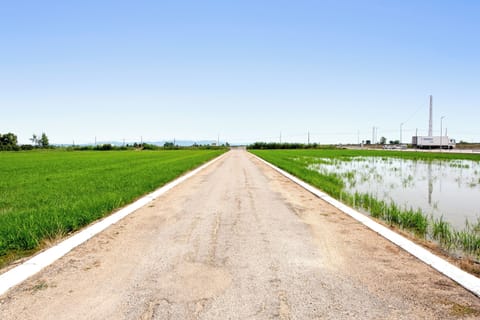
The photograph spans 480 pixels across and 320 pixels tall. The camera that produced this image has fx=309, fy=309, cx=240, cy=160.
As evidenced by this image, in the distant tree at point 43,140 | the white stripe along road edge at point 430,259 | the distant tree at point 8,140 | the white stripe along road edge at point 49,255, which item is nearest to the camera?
the white stripe along road edge at point 430,259

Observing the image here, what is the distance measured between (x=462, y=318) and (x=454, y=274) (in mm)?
1124

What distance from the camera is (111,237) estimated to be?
5.37 meters

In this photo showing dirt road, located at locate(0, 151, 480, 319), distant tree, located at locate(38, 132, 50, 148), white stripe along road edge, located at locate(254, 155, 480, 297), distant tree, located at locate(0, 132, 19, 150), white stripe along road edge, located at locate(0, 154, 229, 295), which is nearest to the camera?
dirt road, located at locate(0, 151, 480, 319)

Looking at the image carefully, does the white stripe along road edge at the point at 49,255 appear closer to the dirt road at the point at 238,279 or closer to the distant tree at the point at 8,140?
the dirt road at the point at 238,279

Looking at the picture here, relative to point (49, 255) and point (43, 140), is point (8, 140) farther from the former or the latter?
point (49, 255)

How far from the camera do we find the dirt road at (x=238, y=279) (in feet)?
9.42

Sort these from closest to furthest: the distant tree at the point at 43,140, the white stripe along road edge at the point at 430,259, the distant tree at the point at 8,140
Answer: the white stripe along road edge at the point at 430,259 < the distant tree at the point at 8,140 < the distant tree at the point at 43,140

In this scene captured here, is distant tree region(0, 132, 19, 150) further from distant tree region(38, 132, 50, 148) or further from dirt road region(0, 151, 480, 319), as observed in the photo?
dirt road region(0, 151, 480, 319)

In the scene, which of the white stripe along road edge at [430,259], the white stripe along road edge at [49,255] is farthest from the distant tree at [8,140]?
the white stripe along road edge at [430,259]

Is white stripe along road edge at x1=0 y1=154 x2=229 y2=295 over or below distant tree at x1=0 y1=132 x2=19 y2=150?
below

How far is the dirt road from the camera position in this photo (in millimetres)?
2871

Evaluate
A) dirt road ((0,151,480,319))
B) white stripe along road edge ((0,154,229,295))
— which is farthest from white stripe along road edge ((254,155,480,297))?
white stripe along road edge ((0,154,229,295))

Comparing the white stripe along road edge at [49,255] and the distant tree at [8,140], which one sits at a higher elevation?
the distant tree at [8,140]

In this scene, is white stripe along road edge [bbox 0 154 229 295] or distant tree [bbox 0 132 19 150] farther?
distant tree [bbox 0 132 19 150]
